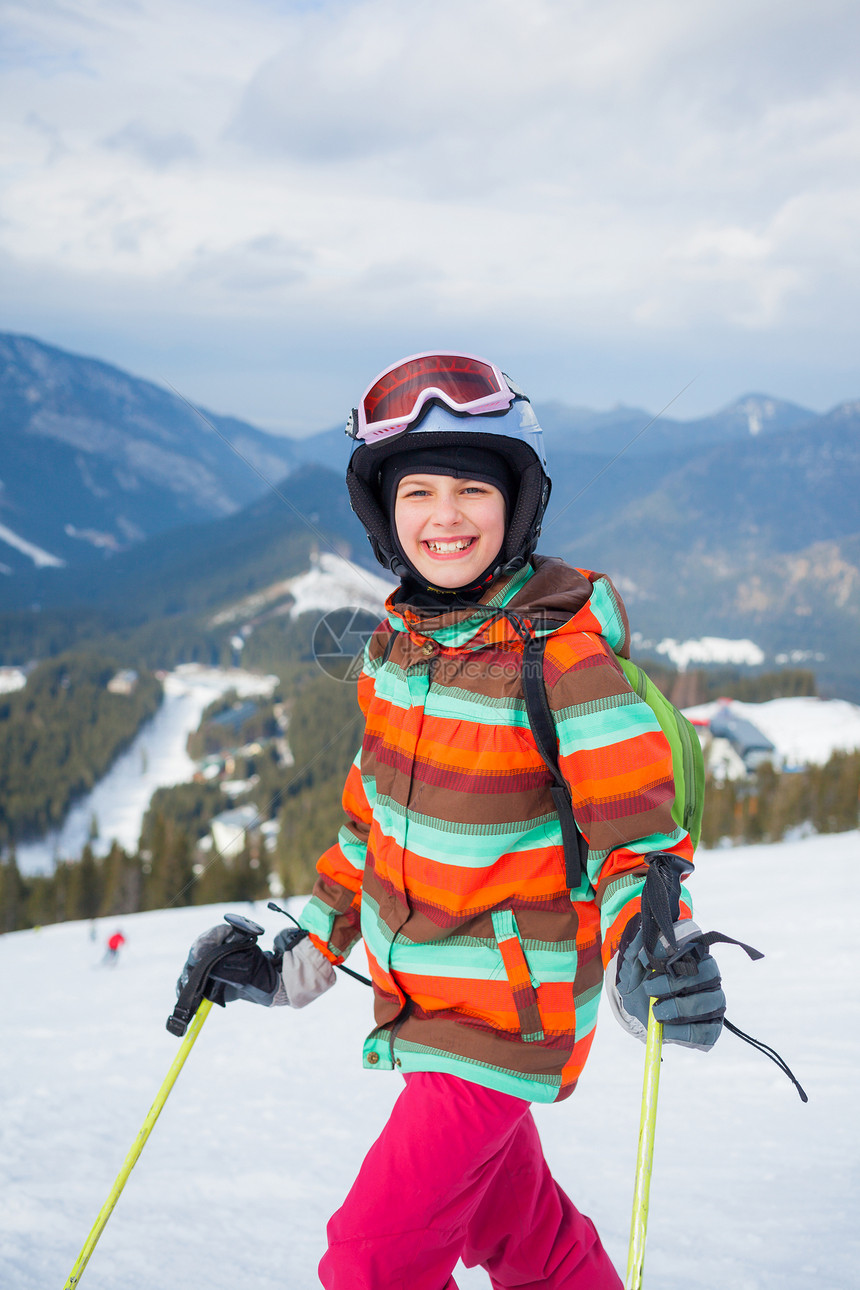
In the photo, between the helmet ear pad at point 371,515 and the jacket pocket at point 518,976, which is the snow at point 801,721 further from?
the jacket pocket at point 518,976

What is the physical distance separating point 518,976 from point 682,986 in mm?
A: 412

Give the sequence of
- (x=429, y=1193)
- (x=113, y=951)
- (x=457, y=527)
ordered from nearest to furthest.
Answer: (x=429, y=1193), (x=457, y=527), (x=113, y=951)

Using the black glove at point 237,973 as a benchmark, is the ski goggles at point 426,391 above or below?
above

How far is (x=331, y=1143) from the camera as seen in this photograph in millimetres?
4227

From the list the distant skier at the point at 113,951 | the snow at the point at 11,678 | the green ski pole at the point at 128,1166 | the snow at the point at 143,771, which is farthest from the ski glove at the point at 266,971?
the snow at the point at 11,678

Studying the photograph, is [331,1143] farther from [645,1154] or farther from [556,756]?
[556,756]

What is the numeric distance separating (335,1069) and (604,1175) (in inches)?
98.6

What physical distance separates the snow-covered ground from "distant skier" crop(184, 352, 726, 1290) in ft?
3.97

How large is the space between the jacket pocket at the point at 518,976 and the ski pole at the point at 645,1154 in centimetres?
28

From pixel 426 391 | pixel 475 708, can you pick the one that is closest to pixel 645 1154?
pixel 475 708

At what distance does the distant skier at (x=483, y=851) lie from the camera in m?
1.72

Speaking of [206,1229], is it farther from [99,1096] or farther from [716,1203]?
[99,1096]

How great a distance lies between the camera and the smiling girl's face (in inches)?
82.4

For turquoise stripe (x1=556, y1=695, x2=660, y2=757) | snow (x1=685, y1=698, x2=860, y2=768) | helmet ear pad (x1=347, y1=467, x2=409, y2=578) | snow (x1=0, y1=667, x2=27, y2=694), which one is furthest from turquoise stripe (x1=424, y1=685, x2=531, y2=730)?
snow (x1=0, y1=667, x2=27, y2=694)
